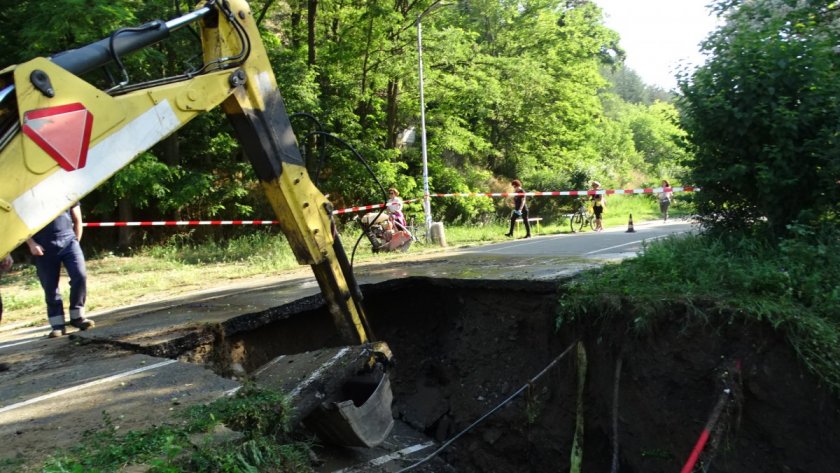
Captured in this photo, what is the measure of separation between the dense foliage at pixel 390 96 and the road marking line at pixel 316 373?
163 inches

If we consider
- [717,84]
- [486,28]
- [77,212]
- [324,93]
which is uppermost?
[486,28]

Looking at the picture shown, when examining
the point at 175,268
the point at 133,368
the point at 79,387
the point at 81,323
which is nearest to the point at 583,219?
the point at 175,268

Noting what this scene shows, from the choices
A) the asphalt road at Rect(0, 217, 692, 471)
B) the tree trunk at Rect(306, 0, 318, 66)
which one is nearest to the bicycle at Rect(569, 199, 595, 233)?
the tree trunk at Rect(306, 0, 318, 66)

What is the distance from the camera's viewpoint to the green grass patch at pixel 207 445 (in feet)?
9.82

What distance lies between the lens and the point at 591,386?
560 cm

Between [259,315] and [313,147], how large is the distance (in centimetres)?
1233

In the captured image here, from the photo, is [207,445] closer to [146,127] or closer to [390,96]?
[146,127]

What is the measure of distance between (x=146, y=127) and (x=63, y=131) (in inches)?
17.2

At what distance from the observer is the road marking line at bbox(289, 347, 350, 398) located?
404cm

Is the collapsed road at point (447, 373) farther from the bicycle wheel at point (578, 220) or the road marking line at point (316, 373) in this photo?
the bicycle wheel at point (578, 220)

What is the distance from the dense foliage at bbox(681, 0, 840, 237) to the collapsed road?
1587mm

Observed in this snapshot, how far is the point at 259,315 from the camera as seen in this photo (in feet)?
21.1

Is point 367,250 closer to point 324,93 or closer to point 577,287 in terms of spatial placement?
point 324,93

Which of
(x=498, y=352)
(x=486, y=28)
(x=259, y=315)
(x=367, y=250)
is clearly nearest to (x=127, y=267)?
(x=367, y=250)
